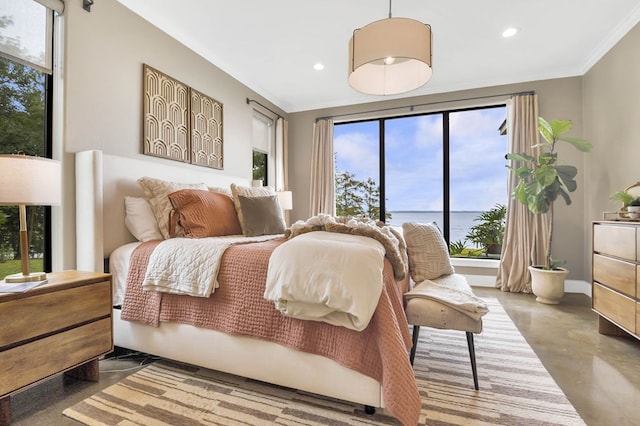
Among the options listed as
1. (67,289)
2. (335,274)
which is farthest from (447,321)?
(67,289)

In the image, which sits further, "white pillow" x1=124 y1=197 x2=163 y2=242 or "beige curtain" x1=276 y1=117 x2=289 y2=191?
"beige curtain" x1=276 y1=117 x2=289 y2=191

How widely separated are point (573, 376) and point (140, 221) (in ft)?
9.92

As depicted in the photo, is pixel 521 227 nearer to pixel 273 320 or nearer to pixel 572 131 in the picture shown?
pixel 572 131

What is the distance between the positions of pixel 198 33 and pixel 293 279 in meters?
2.85

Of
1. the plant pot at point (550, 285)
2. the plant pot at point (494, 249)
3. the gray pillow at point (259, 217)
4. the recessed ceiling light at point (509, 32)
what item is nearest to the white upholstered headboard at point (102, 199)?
the gray pillow at point (259, 217)

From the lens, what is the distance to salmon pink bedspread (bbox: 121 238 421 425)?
4.28 feet

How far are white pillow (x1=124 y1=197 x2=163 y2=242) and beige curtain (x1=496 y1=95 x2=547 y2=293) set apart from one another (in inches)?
156

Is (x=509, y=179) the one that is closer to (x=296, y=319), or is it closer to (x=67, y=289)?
(x=296, y=319)

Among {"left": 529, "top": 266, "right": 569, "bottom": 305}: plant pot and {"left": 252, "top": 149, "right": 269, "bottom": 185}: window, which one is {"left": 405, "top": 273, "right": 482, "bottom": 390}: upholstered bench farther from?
{"left": 252, "top": 149, "right": 269, "bottom": 185}: window

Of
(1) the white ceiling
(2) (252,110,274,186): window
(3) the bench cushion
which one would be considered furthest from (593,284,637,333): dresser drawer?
(2) (252,110,274,186): window

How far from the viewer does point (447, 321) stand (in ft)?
5.47

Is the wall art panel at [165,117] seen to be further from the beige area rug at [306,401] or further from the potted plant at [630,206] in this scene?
the potted plant at [630,206]

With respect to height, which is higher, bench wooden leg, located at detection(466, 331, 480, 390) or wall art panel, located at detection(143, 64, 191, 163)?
wall art panel, located at detection(143, 64, 191, 163)

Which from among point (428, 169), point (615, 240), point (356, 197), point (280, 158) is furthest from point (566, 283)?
point (280, 158)
